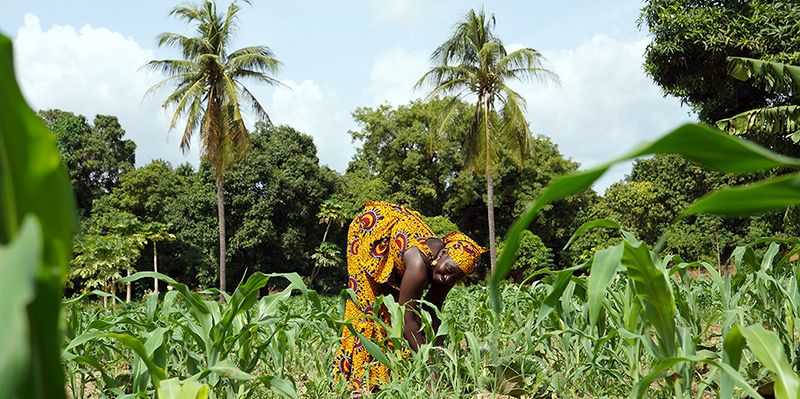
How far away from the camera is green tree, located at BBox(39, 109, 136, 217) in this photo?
2909 centimetres

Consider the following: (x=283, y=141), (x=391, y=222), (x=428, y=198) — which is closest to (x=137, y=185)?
(x=283, y=141)

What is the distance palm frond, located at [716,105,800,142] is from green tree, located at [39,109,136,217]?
24.7 meters

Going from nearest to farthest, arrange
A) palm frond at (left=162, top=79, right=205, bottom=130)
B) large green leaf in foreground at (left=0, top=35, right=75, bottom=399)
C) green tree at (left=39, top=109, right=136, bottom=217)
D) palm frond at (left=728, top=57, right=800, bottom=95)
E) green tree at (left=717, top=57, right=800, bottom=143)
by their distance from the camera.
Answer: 1. large green leaf in foreground at (left=0, top=35, right=75, bottom=399)
2. palm frond at (left=728, top=57, right=800, bottom=95)
3. green tree at (left=717, top=57, right=800, bottom=143)
4. palm frond at (left=162, top=79, right=205, bottom=130)
5. green tree at (left=39, top=109, right=136, bottom=217)

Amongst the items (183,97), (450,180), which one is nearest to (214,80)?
(183,97)

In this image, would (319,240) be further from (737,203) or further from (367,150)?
(737,203)

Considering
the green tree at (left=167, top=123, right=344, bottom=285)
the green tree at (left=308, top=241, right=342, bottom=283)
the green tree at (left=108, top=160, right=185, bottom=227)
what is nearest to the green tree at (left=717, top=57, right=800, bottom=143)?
the green tree at (left=308, top=241, right=342, bottom=283)

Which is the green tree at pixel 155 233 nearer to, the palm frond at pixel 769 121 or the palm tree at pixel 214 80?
the palm tree at pixel 214 80

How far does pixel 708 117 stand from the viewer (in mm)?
14844

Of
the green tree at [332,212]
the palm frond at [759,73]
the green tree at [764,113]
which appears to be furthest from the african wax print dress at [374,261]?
the green tree at [332,212]

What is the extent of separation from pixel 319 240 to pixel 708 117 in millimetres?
16829

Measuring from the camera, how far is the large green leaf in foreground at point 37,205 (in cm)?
37

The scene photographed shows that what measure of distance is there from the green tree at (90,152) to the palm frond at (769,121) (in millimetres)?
24662

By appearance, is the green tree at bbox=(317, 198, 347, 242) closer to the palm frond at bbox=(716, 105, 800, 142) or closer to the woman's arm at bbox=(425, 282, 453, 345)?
the palm frond at bbox=(716, 105, 800, 142)

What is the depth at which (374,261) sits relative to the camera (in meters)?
3.72
